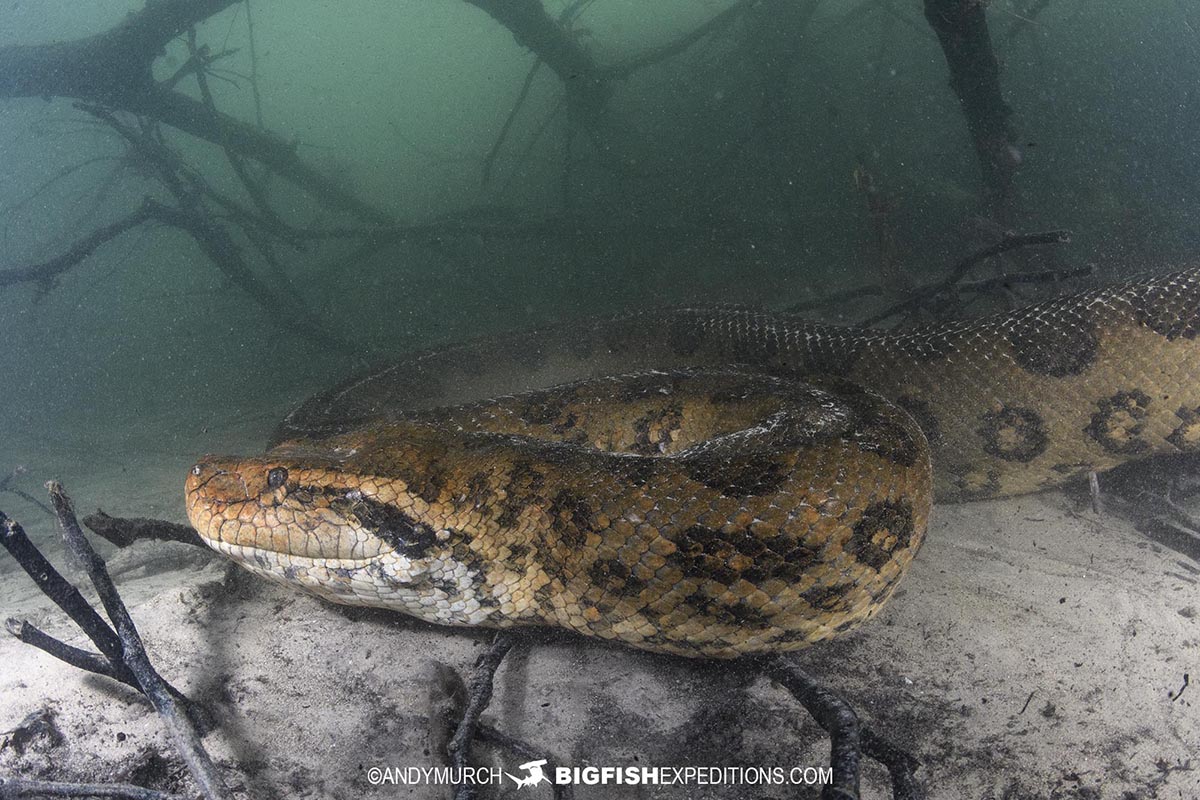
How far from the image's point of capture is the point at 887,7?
→ 14.3 meters

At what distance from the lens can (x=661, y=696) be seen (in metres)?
2.64

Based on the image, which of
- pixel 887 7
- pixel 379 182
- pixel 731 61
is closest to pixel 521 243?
pixel 731 61

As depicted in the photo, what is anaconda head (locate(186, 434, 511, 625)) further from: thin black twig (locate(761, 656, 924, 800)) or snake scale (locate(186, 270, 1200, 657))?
thin black twig (locate(761, 656, 924, 800))

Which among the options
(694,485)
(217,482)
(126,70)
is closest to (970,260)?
(694,485)

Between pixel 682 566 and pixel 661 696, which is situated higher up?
pixel 682 566

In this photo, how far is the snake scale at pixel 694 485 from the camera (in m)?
2.53

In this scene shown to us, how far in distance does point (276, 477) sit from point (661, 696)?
2087 mm

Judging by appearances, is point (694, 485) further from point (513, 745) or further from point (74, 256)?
point (74, 256)

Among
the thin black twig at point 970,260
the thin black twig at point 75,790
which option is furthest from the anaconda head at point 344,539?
the thin black twig at point 970,260

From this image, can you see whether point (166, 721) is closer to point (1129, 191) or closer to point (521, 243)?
point (1129, 191)

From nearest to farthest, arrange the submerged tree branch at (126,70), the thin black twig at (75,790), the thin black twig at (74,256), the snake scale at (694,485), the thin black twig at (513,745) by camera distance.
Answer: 1. the thin black twig at (75,790)
2. the thin black twig at (513,745)
3. the snake scale at (694,485)
4. the thin black twig at (74,256)
5. the submerged tree branch at (126,70)

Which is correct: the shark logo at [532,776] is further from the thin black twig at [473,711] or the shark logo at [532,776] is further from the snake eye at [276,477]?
the snake eye at [276,477]

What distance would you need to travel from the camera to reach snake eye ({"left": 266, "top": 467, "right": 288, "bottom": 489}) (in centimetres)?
296

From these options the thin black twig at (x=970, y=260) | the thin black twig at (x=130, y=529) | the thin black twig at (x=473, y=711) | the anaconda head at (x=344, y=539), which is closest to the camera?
the thin black twig at (x=473, y=711)
